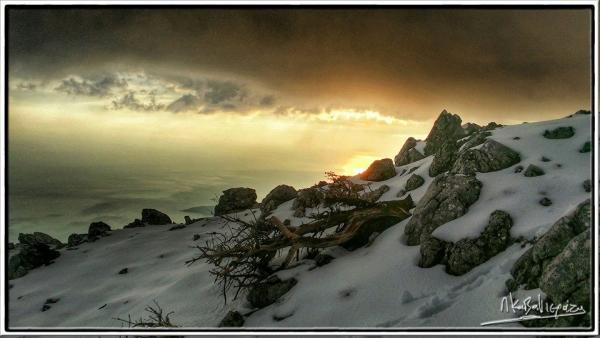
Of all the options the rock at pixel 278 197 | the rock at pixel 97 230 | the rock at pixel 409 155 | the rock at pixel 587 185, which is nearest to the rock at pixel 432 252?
the rock at pixel 587 185

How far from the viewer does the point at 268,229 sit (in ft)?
23.8

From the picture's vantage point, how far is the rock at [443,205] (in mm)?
6031

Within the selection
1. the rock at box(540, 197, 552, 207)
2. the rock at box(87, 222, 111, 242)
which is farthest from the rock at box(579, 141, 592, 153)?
the rock at box(87, 222, 111, 242)

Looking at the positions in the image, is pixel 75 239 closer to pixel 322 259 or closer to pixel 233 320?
pixel 233 320

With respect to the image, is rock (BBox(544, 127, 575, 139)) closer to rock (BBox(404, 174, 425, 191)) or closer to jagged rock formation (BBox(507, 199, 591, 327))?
rock (BBox(404, 174, 425, 191))

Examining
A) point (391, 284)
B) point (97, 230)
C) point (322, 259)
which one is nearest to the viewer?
point (391, 284)

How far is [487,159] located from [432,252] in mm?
2797

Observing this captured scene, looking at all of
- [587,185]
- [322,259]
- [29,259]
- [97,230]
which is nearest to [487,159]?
[587,185]

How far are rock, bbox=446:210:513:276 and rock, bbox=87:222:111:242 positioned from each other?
51.3ft

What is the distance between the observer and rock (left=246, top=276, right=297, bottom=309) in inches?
237

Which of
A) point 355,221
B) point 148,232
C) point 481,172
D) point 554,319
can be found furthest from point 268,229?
point 148,232

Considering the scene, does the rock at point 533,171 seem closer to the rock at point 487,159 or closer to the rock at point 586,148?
the rock at point 487,159

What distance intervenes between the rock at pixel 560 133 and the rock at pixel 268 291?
232 inches

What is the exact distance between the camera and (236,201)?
58.8 feet
